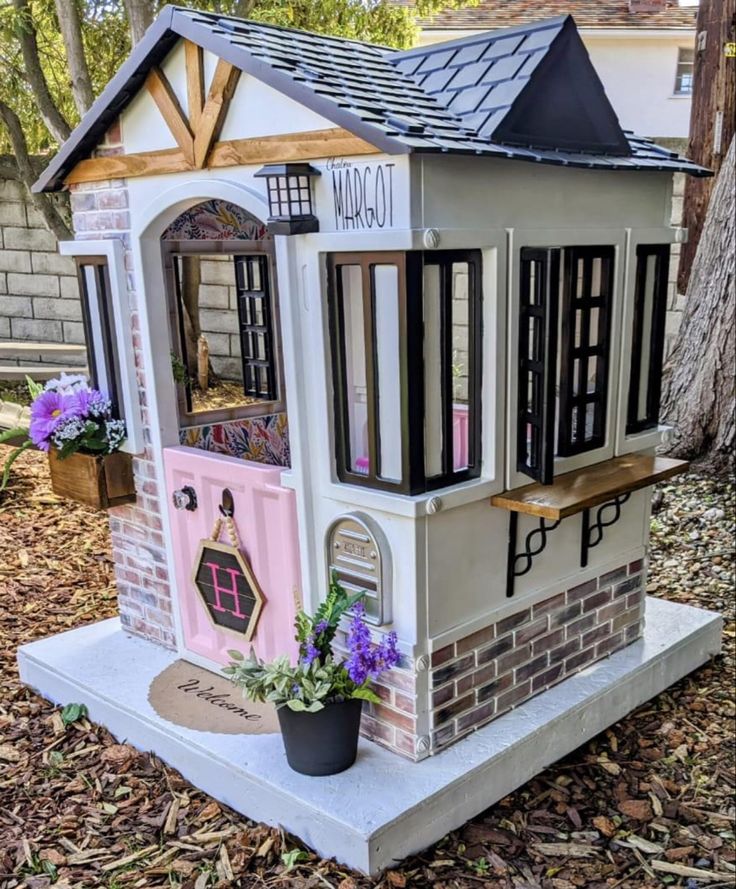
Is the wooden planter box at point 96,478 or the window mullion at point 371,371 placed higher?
the window mullion at point 371,371

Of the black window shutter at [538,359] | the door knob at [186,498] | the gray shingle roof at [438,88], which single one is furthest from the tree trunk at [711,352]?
the door knob at [186,498]

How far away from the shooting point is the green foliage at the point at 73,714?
349cm

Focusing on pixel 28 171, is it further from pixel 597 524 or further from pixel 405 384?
pixel 597 524

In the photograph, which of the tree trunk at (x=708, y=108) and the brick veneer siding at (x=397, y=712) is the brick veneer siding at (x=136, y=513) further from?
the tree trunk at (x=708, y=108)

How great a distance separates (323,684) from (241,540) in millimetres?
746

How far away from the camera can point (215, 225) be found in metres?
3.72

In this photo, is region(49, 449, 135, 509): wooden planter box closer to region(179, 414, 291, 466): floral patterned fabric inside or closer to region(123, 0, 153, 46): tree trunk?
region(179, 414, 291, 466): floral patterned fabric inside

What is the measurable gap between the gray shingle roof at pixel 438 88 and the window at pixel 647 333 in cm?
35

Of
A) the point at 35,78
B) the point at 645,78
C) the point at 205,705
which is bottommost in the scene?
the point at 205,705

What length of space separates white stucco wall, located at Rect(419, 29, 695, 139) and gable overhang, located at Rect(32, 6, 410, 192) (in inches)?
484

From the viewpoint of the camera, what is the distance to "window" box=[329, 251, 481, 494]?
2.56 m

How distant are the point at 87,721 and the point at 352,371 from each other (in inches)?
71.6

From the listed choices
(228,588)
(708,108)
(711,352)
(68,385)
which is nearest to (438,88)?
(68,385)

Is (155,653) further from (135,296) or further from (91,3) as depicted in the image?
(91,3)
